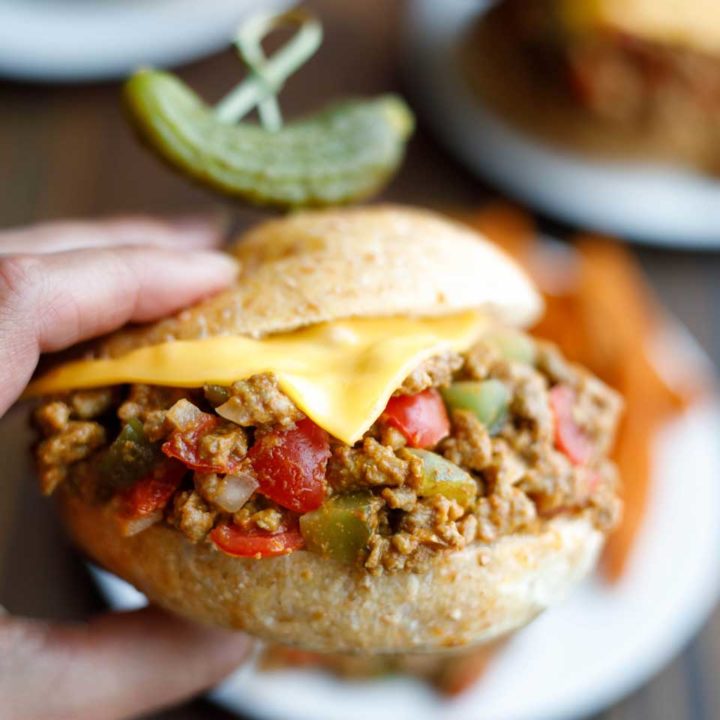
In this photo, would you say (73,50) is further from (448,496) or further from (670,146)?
(448,496)

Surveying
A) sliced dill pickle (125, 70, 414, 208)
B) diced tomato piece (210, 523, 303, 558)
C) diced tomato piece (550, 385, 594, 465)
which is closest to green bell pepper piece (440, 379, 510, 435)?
diced tomato piece (550, 385, 594, 465)

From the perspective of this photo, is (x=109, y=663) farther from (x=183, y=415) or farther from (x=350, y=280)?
(x=350, y=280)

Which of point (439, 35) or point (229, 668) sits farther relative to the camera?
point (439, 35)

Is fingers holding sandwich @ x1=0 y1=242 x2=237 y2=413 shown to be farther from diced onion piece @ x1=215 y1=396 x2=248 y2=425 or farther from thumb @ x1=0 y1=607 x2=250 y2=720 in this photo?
thumb @ x1=0 y1=607 x2=250 y2=720

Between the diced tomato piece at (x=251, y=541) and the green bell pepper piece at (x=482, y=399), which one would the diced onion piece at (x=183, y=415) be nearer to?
the diced tomato piece at (x=251, y=541)

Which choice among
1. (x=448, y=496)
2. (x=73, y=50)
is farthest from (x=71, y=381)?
(x=73, y=50)

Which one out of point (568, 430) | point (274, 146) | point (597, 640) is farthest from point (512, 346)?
point (597, 640)
